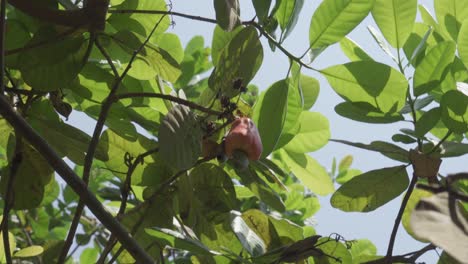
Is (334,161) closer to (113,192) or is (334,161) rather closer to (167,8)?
(113,192)

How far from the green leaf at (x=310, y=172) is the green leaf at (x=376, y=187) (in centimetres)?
17

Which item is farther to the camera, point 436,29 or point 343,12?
point 436,29

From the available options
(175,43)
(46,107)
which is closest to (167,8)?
(175,43)

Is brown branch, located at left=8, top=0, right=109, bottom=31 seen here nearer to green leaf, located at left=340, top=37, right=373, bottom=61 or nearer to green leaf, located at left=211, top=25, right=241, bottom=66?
green leaf, located at left=211, top=25, right=241, bottom=66

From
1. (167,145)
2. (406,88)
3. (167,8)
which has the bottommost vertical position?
(167,145)

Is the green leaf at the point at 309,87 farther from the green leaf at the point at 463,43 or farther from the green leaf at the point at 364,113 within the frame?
the green leaf at the point at 463,43

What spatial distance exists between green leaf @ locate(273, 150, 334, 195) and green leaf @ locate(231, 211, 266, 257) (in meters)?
0.25

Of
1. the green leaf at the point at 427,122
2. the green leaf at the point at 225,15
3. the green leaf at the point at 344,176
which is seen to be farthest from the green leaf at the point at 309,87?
the green leaf at the point at 344,176

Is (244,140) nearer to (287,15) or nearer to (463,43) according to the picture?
(287,15)

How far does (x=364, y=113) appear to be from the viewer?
118cm

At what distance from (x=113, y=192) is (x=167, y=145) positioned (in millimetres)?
1010

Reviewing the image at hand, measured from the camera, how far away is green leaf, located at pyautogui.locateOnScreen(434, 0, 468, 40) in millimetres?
1266

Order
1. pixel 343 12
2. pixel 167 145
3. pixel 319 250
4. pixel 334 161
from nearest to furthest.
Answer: pixel 167 145 → pixel 319 250 → pixel 343 12 → pixel 334 161

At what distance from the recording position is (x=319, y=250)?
3.45 feet
